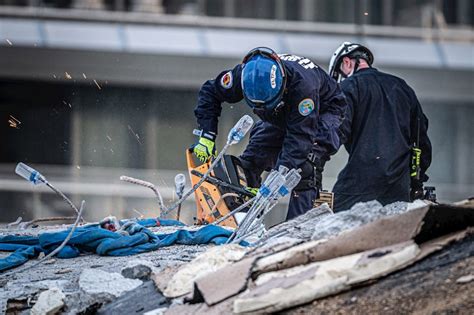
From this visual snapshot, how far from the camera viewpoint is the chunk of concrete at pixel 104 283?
5087mm

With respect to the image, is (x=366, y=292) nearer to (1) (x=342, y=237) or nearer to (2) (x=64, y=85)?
(1) (x=342, y=237)

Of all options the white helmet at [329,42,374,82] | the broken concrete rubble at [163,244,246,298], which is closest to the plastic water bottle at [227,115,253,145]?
the white helmet at [329,42,374,82]

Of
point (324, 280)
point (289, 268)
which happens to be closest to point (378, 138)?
point (289, 268)

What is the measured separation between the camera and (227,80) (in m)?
7.71

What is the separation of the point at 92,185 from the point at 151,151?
126cm

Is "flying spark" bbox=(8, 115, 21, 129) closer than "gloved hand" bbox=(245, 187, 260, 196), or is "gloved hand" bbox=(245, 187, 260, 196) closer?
"gloved hand" bbox=(245, 187, 260, 196)

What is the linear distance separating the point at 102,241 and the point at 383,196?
3060 mm

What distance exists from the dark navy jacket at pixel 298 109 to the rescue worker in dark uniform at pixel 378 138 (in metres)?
0.60

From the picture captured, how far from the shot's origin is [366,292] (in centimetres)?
407

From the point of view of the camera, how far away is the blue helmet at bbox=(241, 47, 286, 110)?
7.11 metres

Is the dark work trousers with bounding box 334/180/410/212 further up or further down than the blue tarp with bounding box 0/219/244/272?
further down

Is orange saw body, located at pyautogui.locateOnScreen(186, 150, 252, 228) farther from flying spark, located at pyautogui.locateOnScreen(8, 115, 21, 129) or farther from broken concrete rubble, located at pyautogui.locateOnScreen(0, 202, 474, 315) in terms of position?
flying spark, located at pyautogui.locateOnScreen(8, 115, 21, 129)

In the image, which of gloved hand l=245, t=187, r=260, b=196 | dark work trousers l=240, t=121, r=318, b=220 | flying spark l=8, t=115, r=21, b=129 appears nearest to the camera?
gloved hand l=245, t=187, r=260, b=196

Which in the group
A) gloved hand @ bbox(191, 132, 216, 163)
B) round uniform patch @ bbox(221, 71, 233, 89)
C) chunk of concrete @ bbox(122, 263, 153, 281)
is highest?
round uniform patch @ bbox(221, 71, 233, 89)
